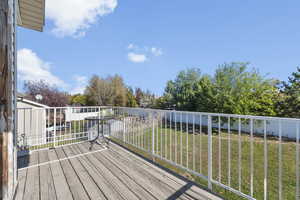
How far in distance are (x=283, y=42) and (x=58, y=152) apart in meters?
12.8

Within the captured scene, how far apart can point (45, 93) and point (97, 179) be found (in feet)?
52.0

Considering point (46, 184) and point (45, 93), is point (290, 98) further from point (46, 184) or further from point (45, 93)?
point (45, 93)

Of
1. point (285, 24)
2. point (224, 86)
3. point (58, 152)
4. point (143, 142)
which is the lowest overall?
point (58, 152)

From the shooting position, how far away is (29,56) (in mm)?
10969

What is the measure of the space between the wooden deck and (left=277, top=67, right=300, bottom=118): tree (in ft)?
40.9

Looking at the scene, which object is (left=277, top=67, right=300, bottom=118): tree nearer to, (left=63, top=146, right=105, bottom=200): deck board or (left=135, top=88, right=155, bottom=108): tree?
(left=63, top=146, right=105, bottom=200): deck board

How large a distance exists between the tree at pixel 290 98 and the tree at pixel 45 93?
754 inches

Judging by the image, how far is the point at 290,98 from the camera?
32.9 ft

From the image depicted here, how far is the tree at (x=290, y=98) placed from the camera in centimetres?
979

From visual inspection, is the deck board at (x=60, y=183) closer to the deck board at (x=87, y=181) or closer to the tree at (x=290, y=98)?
the deck board at (x=87, y=181)

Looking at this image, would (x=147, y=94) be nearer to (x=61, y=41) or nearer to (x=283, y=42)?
(x=61, y=41)

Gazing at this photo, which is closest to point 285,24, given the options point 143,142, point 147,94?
point 143,142

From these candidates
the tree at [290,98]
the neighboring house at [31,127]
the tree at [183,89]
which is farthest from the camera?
the tree at [183,89]

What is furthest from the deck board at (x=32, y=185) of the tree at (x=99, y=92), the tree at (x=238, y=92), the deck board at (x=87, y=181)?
the tree at (x=99, y=92)
